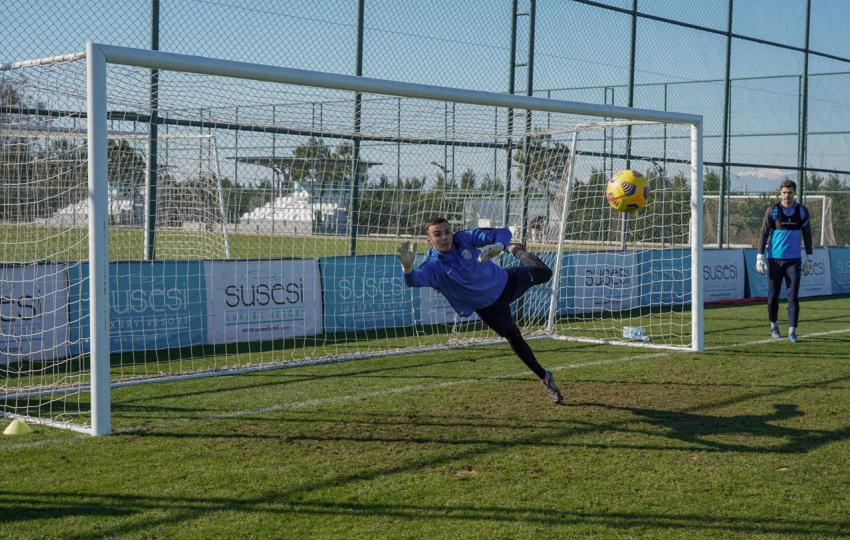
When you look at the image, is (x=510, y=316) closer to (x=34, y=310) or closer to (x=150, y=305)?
(x=150, y=305)

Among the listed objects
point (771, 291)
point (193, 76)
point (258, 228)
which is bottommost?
point (771, 291)

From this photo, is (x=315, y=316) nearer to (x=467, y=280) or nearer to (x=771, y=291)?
(x=467, y=280)

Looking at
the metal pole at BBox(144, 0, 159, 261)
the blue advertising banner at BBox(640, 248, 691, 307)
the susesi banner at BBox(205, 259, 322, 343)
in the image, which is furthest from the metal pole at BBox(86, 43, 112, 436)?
the blue advertising banner at BBox(640, 248, 691, 307)

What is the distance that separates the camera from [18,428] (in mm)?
5754

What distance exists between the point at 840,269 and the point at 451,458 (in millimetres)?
15820

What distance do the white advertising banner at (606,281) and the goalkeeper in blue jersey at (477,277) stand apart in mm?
6073

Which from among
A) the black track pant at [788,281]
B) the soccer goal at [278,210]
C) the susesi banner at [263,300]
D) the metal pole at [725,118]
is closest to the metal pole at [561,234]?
the soccer goal at [278,210]

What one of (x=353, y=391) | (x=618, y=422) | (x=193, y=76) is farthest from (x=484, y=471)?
(x=193, y=76)

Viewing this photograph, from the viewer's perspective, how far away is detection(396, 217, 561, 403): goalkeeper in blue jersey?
20.8 ft

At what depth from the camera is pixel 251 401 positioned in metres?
6.86

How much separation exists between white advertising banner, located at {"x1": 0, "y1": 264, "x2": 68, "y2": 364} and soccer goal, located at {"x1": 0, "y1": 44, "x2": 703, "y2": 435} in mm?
35

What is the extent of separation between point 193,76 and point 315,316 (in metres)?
4.26

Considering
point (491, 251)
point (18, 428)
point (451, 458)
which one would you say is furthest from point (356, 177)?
point (451, 458)

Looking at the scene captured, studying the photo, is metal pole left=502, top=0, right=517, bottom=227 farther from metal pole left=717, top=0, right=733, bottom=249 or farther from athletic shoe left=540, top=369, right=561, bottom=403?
metal pole left=717, top=0, right=733, bottom=249
